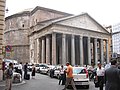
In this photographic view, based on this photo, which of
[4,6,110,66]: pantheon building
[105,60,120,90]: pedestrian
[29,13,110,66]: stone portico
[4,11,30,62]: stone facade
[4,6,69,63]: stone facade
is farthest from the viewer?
[4,11,30,62]: stone facade

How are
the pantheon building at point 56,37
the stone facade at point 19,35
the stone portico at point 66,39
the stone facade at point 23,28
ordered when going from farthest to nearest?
1. the stone facade at point 19,35
2. the stone facade at point 23,28
3. the pantheon building at point 56,37
4. the stone portico at point 66,39

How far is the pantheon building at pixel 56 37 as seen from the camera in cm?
5438

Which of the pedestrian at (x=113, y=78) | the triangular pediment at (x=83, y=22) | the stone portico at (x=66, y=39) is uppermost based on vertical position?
the triangular pediment at (x=83, y=22)

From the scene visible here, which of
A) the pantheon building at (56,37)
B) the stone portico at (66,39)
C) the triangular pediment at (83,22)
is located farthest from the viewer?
the triangular pediment at (83,22)

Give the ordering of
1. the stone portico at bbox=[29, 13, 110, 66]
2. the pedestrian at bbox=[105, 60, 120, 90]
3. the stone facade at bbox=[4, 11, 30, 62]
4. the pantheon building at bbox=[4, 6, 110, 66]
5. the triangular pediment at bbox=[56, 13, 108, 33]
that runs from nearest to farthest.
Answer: the pedestrian at bbox=[105, 60, 120, 90]
the stone portico at bbox=[29, 13, 110, 66]
the pantheon building at bbox=[4, 6, 110, 66]
the triangular pediment at bbox=[56, 13, 108, 33]
the stone facade at bbox=[4, 11, 30, 62]

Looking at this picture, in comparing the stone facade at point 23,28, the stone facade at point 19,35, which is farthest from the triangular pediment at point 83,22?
the stone facade at point 19,35

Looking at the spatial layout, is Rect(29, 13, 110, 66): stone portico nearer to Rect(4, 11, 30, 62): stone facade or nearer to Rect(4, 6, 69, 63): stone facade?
Rect(4, 6, 69, 63): stone facade

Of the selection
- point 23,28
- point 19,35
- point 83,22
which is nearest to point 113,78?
point 83,22

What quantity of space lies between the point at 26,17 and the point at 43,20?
11.3 m

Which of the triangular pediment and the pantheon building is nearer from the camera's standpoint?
the pantheon building

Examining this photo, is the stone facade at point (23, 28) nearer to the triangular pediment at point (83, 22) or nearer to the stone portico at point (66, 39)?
the stone portico at point (66, 39)

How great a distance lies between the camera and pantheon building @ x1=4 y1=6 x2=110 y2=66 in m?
54.4

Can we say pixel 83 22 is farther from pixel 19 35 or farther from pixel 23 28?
pixel 19 35

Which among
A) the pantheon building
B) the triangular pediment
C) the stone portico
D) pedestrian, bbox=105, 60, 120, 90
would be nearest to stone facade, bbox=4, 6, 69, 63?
the pantheon building
